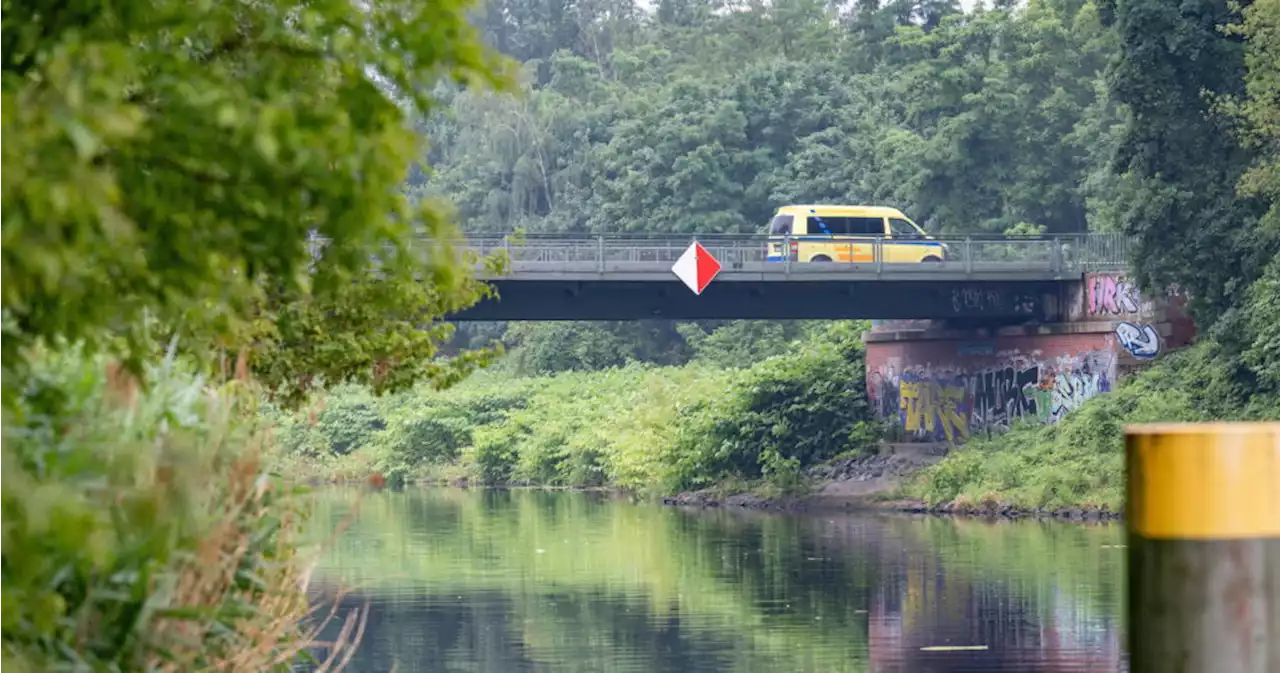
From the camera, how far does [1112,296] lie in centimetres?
4791

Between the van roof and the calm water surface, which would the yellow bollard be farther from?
the van roof

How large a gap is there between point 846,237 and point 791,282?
5.77 feet

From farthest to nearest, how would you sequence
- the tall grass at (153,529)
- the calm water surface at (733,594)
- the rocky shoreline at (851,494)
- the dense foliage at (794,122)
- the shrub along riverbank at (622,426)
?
the dense foliage at (794,122)
the shrub along riverbank at (622,426)
the rocky shoreline at (851,494)
the calm water surface at (733,594)
the tall grass at (153,529)

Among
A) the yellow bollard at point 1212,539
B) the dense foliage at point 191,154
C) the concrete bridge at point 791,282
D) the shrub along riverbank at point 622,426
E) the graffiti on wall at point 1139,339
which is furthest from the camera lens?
the shrub along riverbank at point 622,426

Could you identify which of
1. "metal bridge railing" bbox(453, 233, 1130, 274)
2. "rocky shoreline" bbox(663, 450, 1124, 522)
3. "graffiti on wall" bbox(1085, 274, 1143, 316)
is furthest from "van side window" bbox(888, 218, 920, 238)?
"graffiti on wall" bbox(1085, 274, 1143, 316)

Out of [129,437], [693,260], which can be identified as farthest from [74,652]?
[693,260]

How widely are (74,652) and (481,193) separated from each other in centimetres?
8456

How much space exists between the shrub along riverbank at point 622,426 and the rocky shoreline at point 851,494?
52cm

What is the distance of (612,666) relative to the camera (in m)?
23.5

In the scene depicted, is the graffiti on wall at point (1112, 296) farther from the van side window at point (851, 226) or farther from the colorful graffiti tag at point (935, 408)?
the van side window at point (851, 226)

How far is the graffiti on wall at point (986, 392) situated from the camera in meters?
48.5

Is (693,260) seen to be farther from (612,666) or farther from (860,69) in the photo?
(860,69)

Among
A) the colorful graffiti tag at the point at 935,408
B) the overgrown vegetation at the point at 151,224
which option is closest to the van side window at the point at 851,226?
the colorful graffiti tag at the point at 935,408

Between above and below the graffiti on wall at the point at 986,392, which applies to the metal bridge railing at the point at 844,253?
above
